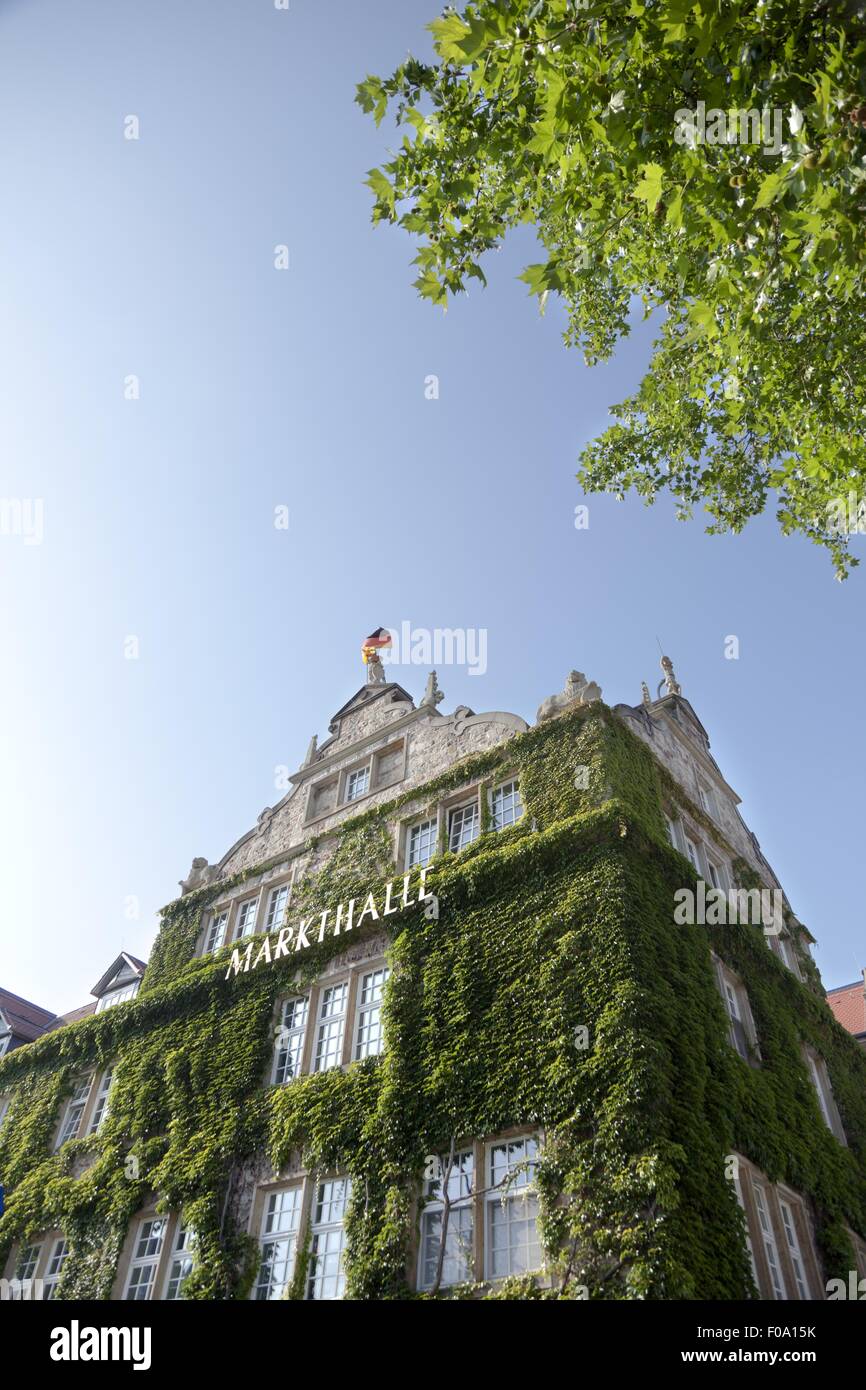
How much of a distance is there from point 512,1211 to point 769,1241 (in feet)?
13.5

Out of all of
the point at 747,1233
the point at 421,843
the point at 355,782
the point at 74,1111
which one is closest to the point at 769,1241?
the point at 747,1233

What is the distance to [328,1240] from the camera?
14750 millimetres

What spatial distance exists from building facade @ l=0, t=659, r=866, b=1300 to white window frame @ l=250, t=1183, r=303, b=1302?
6 cm

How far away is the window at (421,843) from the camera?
64.6ft

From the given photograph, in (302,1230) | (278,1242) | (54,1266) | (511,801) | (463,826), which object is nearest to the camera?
(302,1230)

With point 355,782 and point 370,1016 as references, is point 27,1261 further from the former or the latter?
point 355,782

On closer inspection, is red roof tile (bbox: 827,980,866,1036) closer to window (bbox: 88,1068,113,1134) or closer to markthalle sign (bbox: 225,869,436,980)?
markthalle sign (bbox: 225,869,436,980)

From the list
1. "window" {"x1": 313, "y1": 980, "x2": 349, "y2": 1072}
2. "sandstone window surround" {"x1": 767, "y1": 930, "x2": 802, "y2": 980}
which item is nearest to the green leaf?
"window" {"x1": 313, "y1": 980, "x2": 349, "y2": 1072}

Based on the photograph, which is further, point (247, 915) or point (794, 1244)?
point (247, 915)

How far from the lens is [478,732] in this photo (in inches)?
834

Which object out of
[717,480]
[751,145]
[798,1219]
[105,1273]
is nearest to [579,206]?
[751,145]

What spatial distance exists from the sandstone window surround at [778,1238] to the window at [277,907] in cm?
1141
